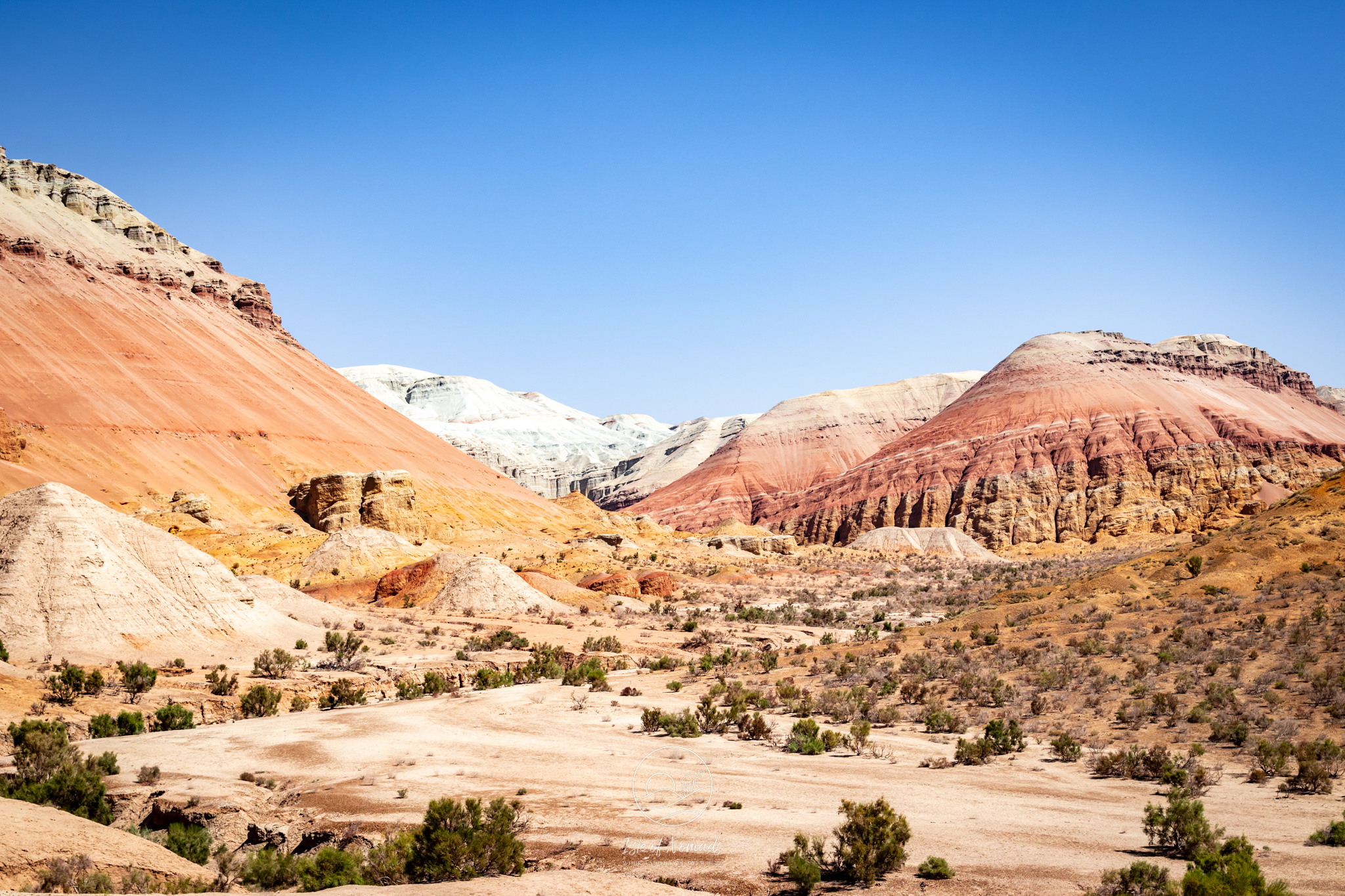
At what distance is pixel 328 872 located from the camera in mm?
7805

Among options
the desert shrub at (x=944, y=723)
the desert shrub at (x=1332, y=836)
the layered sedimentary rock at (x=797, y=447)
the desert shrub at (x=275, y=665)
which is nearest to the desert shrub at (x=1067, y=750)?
the desert shrub at (x=944, y=723)

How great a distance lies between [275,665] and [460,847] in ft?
41.5

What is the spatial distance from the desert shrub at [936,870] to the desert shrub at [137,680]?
13834 millimetres

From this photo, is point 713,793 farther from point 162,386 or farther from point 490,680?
point 162,386

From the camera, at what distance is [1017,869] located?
815cm

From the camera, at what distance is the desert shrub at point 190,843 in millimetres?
8852

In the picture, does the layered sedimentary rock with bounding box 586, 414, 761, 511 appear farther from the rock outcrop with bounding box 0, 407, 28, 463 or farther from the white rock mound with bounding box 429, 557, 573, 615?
the white rock mound with bounding box 429, 557, 573, 615

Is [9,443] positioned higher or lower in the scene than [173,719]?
higher

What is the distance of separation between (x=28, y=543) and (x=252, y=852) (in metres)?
13.4

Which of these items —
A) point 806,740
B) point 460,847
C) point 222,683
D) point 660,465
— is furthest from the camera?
point 660,465

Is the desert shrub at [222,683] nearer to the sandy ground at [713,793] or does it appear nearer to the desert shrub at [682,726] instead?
the sandy ground at [713,793]

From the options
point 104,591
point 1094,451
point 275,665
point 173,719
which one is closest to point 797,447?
point 1094,451

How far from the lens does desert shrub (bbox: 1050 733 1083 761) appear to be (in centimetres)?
1252

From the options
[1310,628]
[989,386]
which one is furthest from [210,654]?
[989,386]
